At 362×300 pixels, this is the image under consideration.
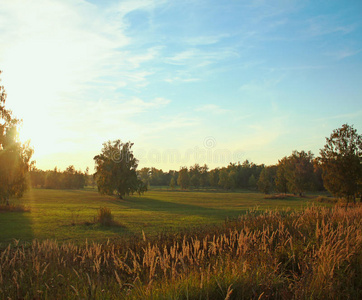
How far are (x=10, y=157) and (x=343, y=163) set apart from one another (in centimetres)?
3687

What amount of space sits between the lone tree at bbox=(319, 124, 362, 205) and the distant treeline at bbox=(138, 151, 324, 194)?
222 centimetres

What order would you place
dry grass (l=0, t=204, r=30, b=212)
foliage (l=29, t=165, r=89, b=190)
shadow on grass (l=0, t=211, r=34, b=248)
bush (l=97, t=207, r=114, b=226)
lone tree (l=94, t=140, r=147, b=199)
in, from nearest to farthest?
Result: shadow on grass (l=0, t=211, r=34, b=248) → bush (l=97, t=207, r=114, b=226) → dry grass (l=0, t=204, r=30, b=212) → lone tree (l=94, t=140, r=147, b=199) → foliage (l=29, t=165, r=89, b=190)

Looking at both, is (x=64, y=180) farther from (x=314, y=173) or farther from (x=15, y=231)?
(x=15, y=231)

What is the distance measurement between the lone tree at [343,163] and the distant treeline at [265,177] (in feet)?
7.30

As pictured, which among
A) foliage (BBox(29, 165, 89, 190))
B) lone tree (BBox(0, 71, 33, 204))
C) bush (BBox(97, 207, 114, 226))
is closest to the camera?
bush (BBox(97, 207, 114, 226))

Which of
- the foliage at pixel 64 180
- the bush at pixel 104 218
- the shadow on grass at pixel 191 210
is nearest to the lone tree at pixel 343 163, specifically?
the shadow on grass at pixel 191 210

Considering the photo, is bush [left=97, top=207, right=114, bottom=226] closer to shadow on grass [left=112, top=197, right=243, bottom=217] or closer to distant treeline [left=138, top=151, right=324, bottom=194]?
shadow on grass [left=112, top=197, right=243, bottom=217]

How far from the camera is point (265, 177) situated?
85.8 metres

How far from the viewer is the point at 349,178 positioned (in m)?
35.3

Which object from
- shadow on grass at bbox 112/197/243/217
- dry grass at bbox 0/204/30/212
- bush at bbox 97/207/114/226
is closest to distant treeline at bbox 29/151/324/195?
shadow on grass at bbox 112/197/243/217

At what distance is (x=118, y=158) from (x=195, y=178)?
66.6 metres

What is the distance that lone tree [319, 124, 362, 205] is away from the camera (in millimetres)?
35156

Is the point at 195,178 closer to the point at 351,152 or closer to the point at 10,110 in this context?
the point at 351,152

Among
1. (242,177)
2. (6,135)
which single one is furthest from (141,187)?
(242,177)
